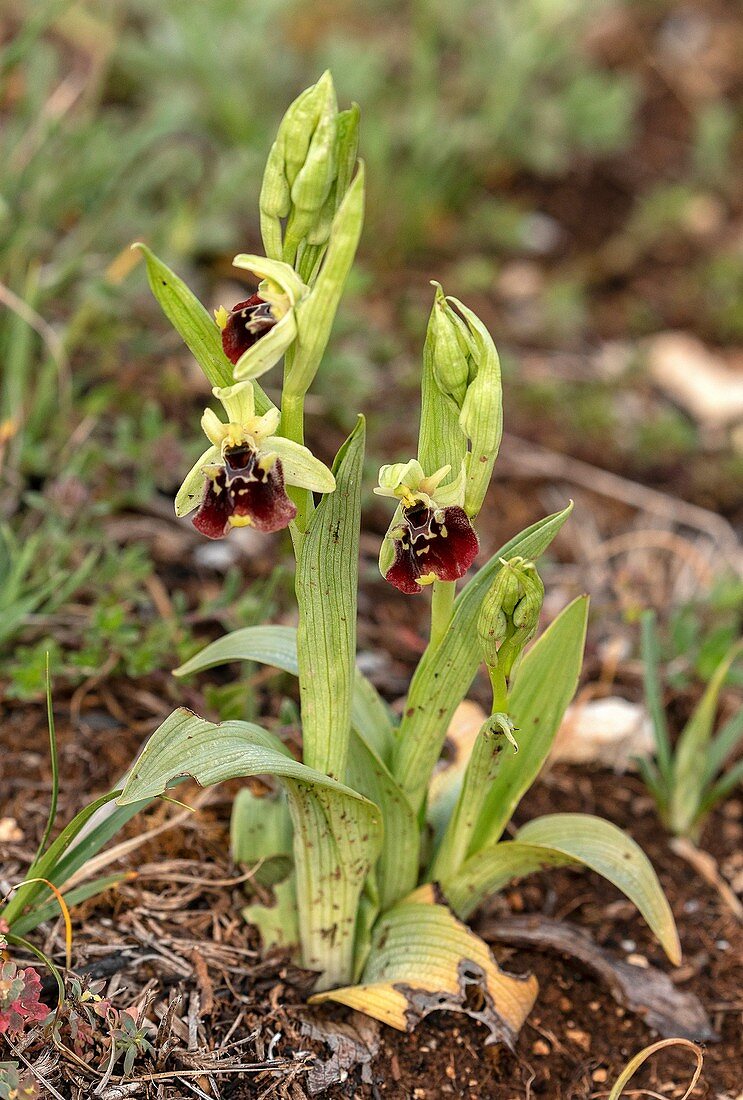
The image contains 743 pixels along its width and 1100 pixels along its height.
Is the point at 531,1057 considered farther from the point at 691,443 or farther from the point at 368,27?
the point at 368,27

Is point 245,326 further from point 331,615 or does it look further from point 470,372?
point 331,615

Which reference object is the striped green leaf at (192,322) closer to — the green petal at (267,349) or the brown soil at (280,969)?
the green petal at (267,349)

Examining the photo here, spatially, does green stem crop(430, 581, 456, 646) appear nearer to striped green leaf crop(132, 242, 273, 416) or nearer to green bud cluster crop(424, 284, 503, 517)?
green bud cluster crop(424, 284, 503, 517)

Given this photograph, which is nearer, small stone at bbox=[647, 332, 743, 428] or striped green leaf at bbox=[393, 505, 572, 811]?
striped green leaf at bbox=[393, 505, 572, 811]

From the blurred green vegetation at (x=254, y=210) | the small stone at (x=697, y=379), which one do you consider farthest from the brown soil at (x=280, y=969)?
the small stone at (x=697, y=379)

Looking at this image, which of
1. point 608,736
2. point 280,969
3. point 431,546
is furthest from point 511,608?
point 608,736

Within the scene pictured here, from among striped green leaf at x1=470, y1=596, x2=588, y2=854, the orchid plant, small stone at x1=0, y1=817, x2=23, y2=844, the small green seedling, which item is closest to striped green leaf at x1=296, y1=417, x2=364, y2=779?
the orchid plant
